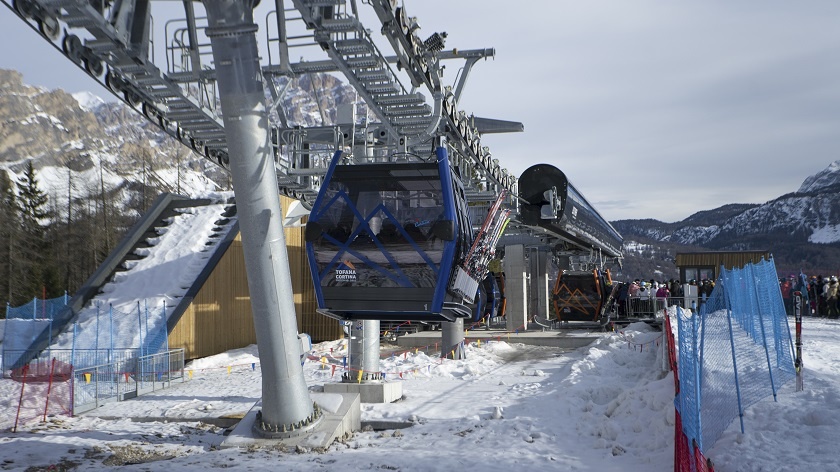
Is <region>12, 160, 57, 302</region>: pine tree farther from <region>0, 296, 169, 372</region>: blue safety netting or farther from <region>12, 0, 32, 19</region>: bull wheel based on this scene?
<region>12, 0, 32, 19</region>: bull wheel

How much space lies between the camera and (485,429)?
11.7m

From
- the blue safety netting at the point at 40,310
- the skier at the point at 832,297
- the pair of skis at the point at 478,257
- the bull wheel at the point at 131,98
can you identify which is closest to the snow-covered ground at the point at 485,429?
the pair of skis at the point at 478,257

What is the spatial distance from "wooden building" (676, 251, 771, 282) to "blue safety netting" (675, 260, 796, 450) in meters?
32.4

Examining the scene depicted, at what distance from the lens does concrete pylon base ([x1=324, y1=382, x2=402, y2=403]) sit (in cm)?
1398

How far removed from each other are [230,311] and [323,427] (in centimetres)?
1387

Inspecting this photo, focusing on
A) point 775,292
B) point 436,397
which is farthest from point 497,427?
point 775,292

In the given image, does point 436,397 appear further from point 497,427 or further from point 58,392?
point 58,392

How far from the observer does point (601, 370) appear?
16.9 meters

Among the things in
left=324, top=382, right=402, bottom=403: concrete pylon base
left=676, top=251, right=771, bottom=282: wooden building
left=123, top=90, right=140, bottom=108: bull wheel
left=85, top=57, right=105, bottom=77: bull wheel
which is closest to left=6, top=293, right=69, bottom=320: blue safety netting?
left=324, top=382, right=402, bottom=403: concrete pylon base

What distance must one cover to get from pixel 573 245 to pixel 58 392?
74.0 feet

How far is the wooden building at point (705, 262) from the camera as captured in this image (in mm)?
44625

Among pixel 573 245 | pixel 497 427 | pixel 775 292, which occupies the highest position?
pixel 573 245

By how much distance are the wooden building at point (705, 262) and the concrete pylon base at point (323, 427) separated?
3538 cm

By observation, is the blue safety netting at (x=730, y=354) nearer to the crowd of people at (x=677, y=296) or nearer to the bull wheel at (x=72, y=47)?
the bull wheel at (x=72, y=47)
